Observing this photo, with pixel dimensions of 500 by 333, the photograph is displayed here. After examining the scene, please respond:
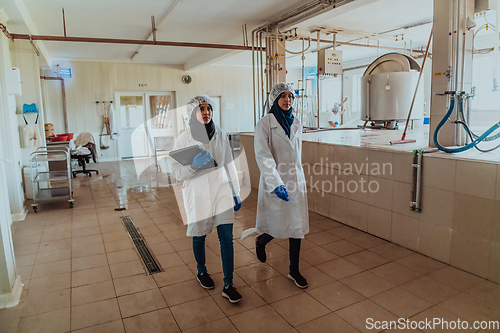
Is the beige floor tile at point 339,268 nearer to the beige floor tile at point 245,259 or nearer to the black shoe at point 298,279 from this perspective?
the black shoe at point 298,279

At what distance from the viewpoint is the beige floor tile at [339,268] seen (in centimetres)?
257

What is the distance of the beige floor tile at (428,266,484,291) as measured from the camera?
2365mm

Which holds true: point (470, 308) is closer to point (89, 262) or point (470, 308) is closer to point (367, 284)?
point (367, 284)

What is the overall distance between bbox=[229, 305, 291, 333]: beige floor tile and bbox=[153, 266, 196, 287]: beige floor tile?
25.7 inches

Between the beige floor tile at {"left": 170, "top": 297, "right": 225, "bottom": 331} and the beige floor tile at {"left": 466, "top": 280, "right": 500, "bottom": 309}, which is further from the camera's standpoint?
the beige floor tile at {"left": 466, "top": 280, "right": 500, "bottom": 309}

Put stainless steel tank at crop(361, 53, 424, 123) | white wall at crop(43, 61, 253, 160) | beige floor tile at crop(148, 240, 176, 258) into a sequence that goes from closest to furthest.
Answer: beige floor tile at crop(148, 240, 176, 258), stainless steel tank at crop(361, 53, 424, 123), white wall at crop(43, 61, 253, 160)

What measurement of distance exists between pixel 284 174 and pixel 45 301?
183 centimetres

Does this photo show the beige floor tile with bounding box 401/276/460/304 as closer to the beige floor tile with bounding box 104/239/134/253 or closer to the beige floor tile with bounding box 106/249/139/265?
the beige floor tile with bounding box 106/249/139/265

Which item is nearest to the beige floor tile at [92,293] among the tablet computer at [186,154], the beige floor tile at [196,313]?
the beige floor tile at [196,313]

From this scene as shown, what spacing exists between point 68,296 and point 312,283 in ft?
5.60

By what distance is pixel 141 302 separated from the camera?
Answer: 89.0 inches

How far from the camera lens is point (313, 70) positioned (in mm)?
11633

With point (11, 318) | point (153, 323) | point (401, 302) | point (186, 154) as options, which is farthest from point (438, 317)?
point (11, 318)

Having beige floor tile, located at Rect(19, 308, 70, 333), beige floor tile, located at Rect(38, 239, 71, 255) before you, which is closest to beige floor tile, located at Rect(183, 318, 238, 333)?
beige floor tile, located at Rect(19, 308, 70, 333)
